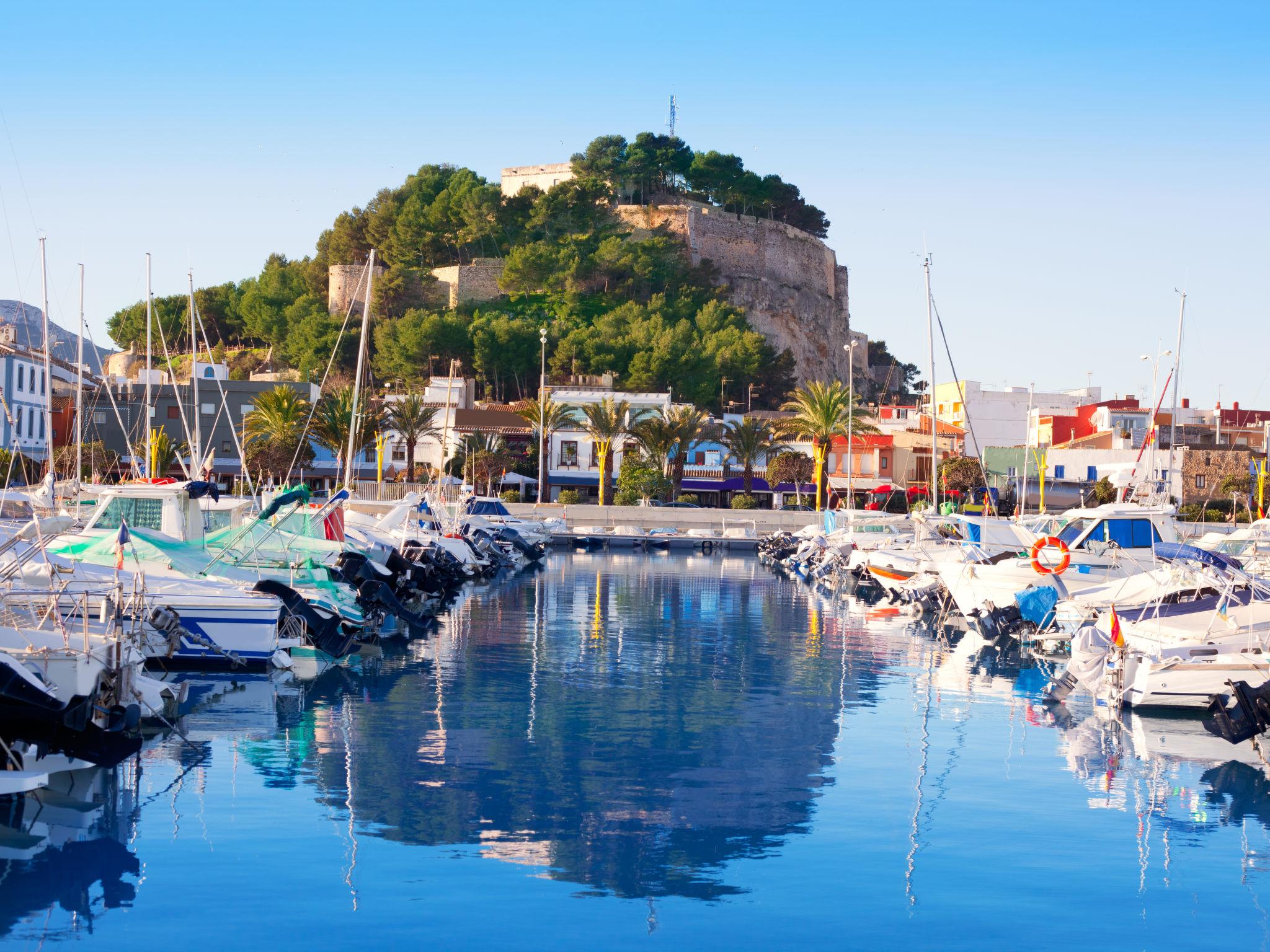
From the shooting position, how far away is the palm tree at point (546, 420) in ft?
221

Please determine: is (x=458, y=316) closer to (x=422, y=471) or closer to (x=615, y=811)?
(x=422, y=471)

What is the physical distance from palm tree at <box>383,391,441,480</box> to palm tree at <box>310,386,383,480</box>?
1.06 meters

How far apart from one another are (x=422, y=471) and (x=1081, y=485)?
1346 inches

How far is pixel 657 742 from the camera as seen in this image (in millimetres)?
15641

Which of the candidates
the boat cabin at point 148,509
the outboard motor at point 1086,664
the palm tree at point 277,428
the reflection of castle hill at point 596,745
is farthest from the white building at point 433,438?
the outboard motor at point 1086,664

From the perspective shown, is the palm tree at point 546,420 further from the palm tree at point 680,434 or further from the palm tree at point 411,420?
the palm tree at point 680,434

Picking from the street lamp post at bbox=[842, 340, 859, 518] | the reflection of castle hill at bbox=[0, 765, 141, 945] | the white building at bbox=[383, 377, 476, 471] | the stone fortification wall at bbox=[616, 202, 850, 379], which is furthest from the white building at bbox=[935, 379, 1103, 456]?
the reflection of castle hill at bbox=[0, 765, 141, 945]

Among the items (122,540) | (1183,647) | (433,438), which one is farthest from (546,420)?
(1183,647)

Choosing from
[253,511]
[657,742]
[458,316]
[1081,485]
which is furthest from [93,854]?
[458,316]

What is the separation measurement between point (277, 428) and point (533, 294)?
46097mm

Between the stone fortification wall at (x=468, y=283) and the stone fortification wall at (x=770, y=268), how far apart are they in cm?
1217

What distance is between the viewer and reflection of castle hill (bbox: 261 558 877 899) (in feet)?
37.6

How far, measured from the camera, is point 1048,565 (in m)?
25.3

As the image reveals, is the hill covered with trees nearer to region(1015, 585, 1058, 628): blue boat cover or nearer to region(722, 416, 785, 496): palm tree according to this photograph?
region(722, 416, 785, 496): palm tree
